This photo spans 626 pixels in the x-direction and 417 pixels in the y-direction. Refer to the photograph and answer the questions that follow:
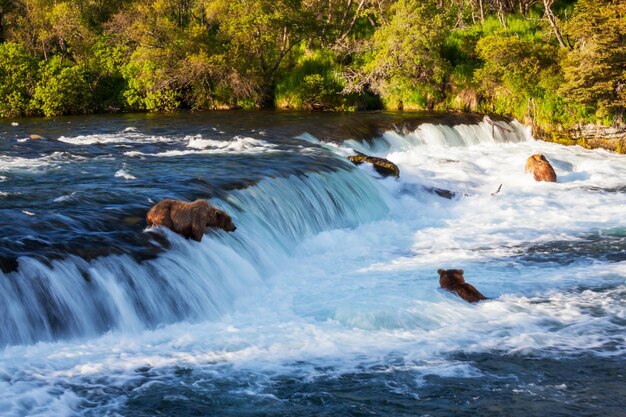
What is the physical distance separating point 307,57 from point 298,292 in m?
23.8

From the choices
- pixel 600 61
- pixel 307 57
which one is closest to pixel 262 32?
pixel 307 57

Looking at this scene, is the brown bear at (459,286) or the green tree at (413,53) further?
the green tree at (413,53)

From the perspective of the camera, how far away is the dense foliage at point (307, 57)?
27078 mm

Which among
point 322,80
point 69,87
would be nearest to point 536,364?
point 322,80

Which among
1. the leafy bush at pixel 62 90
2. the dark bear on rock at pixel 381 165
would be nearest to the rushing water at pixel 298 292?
the dark bear on rock at pixel 381 165

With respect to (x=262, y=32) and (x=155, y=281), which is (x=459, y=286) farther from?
(x=262, y=32)

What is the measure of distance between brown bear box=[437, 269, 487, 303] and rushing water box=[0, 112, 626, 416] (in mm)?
173

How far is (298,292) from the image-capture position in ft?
37.6

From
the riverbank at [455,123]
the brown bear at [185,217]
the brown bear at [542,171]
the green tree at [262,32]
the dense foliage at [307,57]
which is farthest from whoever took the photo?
the green tree at [262,32]

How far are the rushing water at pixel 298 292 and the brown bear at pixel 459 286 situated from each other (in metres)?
0.17

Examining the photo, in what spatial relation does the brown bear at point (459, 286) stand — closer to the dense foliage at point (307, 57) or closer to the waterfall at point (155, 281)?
the waterfall at point (155, 281)

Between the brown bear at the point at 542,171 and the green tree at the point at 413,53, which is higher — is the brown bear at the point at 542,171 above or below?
below

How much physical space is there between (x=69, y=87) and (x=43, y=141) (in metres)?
11.4

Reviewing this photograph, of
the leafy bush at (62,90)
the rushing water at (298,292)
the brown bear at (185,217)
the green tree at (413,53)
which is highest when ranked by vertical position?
the green tree at (413,53)
